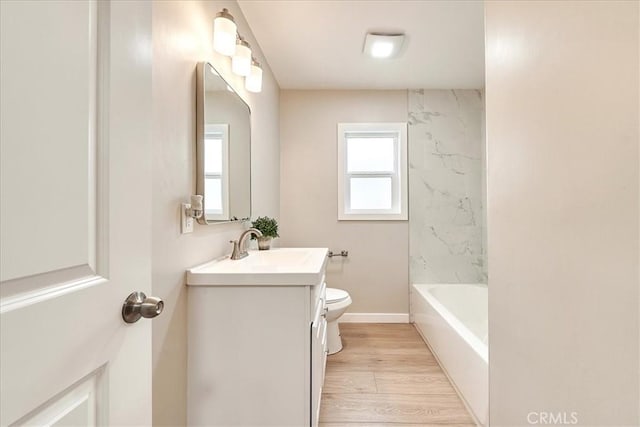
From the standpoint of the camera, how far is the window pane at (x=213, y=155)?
150 centimetres

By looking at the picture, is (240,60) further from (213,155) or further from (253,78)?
(213,155)

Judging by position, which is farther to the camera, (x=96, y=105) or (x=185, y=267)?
(x=185, y=267)

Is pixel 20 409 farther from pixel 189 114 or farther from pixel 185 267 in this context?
pixel 189 114

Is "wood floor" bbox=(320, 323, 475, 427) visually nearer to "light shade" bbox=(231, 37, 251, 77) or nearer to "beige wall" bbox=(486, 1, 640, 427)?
"beige wall" bbox=(486, 1, 640, 427)

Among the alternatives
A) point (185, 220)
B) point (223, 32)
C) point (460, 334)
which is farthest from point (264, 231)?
point (460, 334)

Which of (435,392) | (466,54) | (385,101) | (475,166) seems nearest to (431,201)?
(475,166)

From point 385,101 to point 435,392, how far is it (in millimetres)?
2640

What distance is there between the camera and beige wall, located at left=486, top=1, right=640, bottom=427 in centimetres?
61

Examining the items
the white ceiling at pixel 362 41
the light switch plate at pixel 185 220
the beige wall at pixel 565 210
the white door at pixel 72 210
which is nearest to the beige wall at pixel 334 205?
the white ceiling at pixel 362 41

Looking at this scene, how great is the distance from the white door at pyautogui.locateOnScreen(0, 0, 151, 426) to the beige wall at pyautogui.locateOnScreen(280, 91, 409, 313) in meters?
2.66

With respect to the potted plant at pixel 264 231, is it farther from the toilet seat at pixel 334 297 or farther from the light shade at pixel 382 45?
the light shade at pixel 382 45

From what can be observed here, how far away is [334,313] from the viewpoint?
2.42 meters

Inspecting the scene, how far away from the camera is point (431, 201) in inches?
132

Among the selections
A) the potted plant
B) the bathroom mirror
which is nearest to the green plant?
the potted plant
